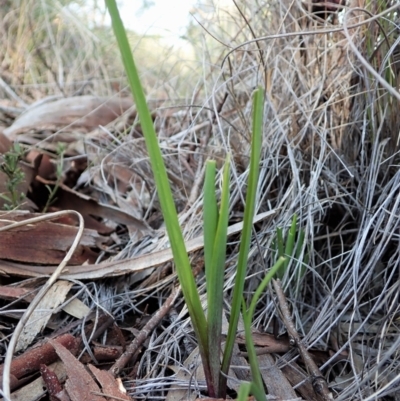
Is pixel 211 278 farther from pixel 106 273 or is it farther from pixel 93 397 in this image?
pixel 106 273

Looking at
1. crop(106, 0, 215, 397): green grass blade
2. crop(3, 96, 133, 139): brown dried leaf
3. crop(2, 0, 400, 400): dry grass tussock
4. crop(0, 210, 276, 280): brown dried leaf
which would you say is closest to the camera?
crop(106, 0, 215, 397): green grass blade

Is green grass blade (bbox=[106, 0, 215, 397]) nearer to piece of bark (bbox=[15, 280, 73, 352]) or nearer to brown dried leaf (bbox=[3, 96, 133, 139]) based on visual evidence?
piece of bark (bbox=[15, 280, 73, 352])

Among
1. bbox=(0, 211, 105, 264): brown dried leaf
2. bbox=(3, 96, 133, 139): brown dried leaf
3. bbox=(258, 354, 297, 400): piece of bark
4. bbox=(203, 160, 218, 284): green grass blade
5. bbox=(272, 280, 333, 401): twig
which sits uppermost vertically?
bbox=(3, 96, 133, 139): brown dried leaf

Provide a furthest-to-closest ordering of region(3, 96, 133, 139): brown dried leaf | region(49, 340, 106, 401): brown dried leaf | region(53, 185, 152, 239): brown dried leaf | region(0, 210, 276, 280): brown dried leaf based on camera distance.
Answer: region(3, 96, 133, 139): brown dried leaf
region(53, 185, 152, 239): brown dried leaf
region(0, 210, 276, 280): brown dried leaf
region(49, 340, 106, 401): brown dried leaf

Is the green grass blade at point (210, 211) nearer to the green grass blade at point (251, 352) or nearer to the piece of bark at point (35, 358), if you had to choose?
the green grass blade at point (251, 352)

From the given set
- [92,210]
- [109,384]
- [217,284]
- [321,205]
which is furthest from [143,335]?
[92,210]

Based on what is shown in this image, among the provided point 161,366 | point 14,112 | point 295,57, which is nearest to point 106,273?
point 161,366

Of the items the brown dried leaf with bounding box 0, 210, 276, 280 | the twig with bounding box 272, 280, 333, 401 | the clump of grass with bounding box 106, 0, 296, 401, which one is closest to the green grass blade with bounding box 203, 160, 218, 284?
the clump of grass with bounding box 106, 0, 296, 401
